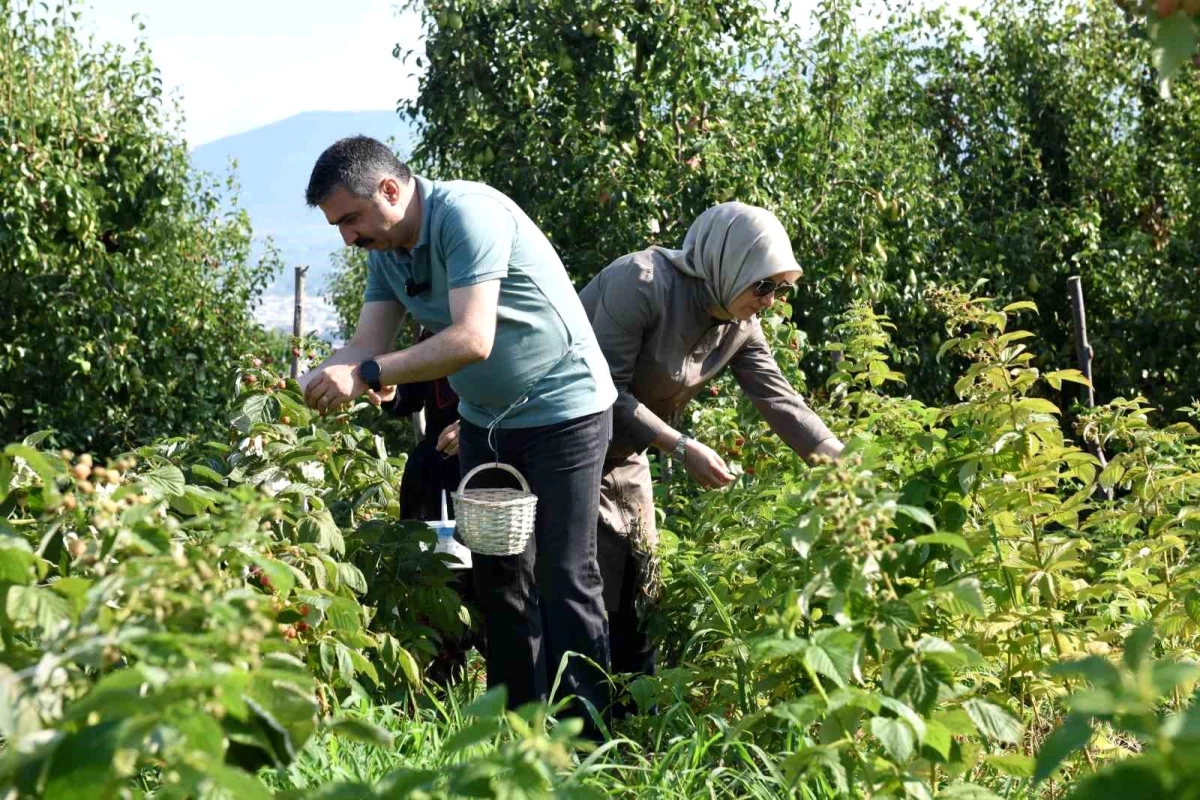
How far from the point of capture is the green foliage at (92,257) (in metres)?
9.08

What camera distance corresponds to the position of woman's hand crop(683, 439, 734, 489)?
3258 mm

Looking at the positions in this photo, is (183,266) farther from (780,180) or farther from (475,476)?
(475,476)

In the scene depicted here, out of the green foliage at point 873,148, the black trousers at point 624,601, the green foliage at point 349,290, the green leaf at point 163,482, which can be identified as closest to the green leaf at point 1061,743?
the green leaf at point 163,482

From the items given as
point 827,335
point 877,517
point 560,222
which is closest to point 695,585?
point 877,517

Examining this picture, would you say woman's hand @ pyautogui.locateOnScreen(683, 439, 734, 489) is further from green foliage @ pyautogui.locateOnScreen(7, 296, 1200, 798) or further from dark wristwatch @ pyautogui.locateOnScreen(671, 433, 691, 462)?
green foliage @ pyautogui.locateOnScreen(7, 296, 1200, 798)

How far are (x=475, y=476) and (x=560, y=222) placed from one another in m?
4.34

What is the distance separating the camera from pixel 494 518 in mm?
2861

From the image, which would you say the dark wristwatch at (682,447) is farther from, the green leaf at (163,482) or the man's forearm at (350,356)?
the green leaf at (163,482)

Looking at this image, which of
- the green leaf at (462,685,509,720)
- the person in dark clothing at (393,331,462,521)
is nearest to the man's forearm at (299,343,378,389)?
the person in dark clothing at (393,331,462,521)

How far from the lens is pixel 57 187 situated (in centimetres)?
891

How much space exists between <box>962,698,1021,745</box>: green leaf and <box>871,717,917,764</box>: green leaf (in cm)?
18

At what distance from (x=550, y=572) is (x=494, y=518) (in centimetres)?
24

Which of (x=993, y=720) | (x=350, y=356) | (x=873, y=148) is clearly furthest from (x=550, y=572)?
(x=873, y=148)

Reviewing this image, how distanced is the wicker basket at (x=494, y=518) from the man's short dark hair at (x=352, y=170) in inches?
24.4
